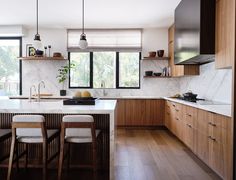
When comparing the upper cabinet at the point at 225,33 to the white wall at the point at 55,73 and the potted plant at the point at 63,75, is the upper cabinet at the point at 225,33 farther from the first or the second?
the potted plant at the point at 63,75

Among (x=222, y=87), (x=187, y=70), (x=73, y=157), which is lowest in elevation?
(x=73, y=157)

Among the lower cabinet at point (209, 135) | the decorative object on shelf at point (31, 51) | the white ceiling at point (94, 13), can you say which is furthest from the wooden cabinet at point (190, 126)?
the decorative object on shelf at point (31, 51)

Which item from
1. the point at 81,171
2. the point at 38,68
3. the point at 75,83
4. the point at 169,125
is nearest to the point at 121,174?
the point at 81,171

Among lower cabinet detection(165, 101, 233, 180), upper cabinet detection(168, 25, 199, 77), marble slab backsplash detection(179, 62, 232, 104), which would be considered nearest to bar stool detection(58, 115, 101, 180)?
lower cabinet detection(165, 101, 233, 180)

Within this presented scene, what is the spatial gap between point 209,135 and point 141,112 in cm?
287

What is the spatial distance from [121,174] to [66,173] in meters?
0.69

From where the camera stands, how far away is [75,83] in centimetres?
662

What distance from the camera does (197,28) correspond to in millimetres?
3422

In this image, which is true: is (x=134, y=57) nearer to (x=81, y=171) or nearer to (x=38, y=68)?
(x=38, y=68)

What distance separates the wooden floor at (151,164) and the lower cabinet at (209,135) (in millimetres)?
179

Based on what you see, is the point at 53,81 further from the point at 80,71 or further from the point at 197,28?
the point at 197,28

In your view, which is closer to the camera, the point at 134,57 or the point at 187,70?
the point at 187,70

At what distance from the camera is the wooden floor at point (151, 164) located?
2992 millimetres

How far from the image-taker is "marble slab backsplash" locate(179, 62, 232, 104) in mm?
3732
